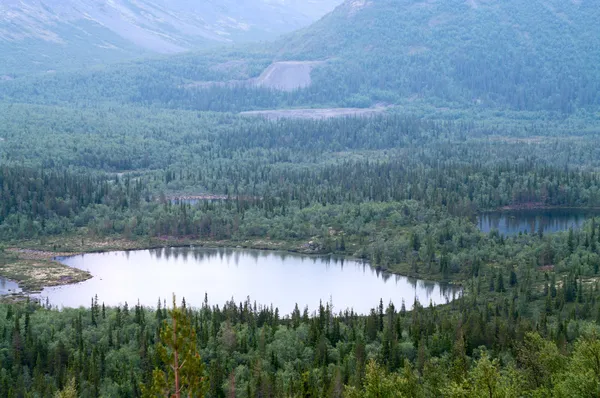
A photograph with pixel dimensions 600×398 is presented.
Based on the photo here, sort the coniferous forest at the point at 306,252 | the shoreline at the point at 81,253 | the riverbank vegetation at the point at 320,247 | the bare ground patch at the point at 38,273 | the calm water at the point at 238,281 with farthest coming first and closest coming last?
the shoreline at the point at 81,253, the bare ground patch at the point at 38,273, the calm water at the point at 238,281, the riverbank vegetation at the point at 320,247, the coniferous forest at the point at 306,252

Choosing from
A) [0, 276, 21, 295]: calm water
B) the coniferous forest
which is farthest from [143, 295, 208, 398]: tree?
[0, 276, 21, 295]: calm water

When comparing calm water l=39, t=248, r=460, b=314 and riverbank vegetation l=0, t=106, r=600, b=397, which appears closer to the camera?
riverbank vegetation l=0, t=106, r=600, b=397

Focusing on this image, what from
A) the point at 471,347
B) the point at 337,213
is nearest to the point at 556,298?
the point at 471,347

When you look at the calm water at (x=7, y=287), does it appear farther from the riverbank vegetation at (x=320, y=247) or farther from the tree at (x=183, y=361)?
the tree at (x=183, y=361)

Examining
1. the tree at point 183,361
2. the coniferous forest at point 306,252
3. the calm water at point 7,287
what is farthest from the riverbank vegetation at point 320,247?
the calm water at point 7,287

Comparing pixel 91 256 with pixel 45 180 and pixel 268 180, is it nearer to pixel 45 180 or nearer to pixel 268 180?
pixel 45 180

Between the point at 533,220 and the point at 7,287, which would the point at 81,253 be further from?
the point at 533,220

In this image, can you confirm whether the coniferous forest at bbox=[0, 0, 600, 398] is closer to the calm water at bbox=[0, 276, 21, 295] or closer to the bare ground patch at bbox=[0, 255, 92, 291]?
the bare ground patch at bbox=[0, 255, 92, 291]
